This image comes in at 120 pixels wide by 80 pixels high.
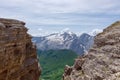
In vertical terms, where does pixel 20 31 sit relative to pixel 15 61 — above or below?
above

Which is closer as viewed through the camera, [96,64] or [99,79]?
[99,79]

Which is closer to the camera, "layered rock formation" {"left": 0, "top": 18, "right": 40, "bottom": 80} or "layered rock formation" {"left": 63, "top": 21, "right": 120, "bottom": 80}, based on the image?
"layered rock formation" {"left": 63, "top": 21, "right": 120, "bottom": 80}

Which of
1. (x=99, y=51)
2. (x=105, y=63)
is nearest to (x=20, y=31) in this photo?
(x=99, y=51)

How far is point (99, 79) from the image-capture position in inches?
1886

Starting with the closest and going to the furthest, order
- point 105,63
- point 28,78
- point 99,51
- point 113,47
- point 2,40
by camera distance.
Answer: point 105,63 → point 113,47 → point 99,51 → point 2,40 → point 28,78

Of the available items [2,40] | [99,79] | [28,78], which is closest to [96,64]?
[99,79]

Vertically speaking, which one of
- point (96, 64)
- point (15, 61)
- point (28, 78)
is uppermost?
point (96, 64)

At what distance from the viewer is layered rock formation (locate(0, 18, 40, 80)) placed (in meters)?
90.8

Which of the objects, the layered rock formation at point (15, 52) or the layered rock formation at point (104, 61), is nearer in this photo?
the layered rock formation at point (104, 61)

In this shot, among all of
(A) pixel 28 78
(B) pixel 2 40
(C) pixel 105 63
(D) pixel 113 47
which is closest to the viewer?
(C) pixel 105 63

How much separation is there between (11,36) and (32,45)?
25770mm

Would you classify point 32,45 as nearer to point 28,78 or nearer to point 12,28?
point 28,78

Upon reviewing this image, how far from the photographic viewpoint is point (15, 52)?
329ft

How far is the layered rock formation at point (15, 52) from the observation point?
90.8 meters
